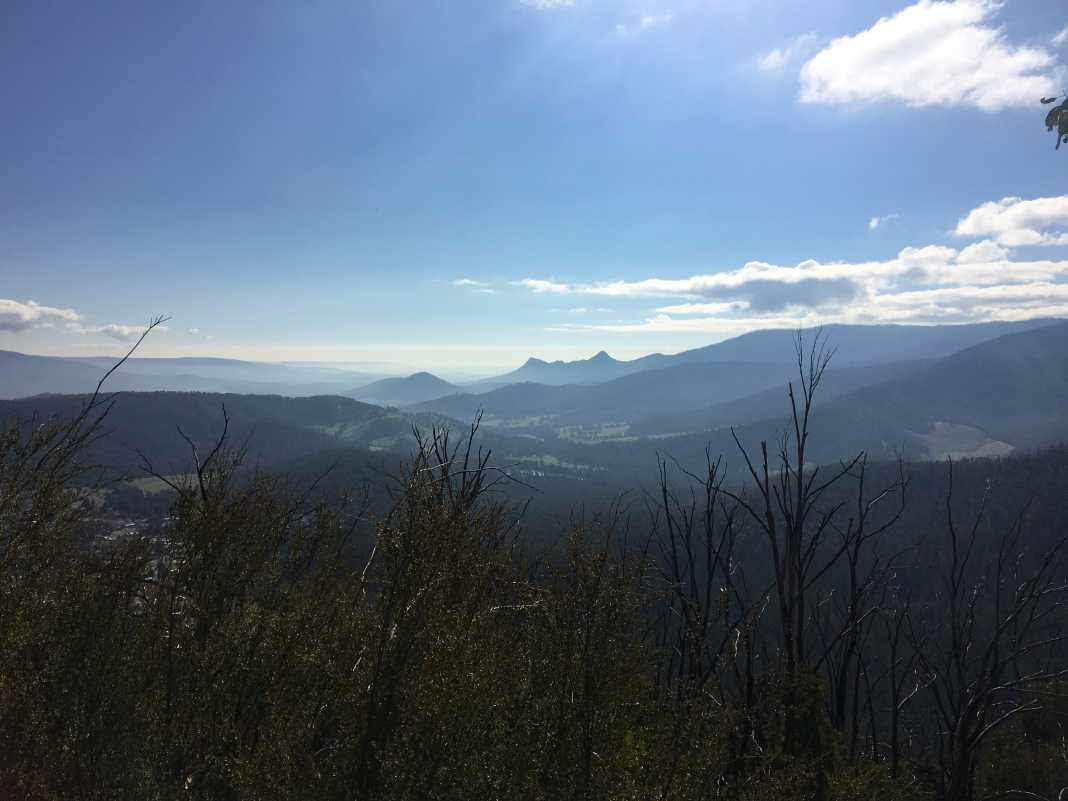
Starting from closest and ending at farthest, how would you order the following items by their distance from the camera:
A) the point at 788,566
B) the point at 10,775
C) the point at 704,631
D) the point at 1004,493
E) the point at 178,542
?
the point at 10,775, the point at 178,542, the point at 704,631, the point at 788,566, the point at 1004,493

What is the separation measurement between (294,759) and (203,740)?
205 centimetres

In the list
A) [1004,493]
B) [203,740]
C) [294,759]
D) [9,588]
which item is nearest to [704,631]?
[294,759]

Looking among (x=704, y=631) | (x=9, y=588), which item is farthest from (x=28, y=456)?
(x=704, y=631)

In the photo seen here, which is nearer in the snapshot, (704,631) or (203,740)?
(203,740)

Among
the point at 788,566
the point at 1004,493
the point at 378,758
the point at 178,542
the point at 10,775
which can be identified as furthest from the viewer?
the point at 1004,493

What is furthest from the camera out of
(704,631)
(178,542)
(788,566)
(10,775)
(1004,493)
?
(1004,493)

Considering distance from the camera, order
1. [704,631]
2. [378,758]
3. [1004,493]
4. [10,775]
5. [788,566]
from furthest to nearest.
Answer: [1004,493] → [788,566] → [704,631] → [10,775] → [378,758]

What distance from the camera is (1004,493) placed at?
108m

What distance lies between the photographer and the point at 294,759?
4742mm

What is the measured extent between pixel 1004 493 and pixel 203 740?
143 m

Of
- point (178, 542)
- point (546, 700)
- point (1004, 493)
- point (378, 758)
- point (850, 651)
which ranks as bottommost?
point (1004, 493)

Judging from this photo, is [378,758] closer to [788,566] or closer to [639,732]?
[639,732]

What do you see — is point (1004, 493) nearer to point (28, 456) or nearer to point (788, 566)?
point (788, 566)

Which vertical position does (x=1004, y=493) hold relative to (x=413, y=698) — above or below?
below
